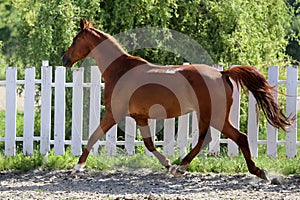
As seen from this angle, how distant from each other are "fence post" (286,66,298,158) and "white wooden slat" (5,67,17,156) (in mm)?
3746

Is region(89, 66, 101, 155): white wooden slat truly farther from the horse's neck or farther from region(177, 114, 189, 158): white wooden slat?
region(177, 114, 189, 158): white wooden slat

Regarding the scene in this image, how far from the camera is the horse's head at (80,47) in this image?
8.10 meters

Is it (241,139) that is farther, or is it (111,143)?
(111,143)

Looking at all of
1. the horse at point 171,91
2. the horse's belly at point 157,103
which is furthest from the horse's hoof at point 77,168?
the horse's belly at point 157,103

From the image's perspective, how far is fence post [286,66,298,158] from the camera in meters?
Result: 8.56

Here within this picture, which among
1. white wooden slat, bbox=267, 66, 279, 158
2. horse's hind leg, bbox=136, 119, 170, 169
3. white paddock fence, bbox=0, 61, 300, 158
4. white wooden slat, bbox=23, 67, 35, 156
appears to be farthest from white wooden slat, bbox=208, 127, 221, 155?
white wooden slat, bbox=23, 67, 35, 156

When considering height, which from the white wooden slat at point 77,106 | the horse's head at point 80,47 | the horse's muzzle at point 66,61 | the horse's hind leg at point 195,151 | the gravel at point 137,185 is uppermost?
the horse's head at point 80,47

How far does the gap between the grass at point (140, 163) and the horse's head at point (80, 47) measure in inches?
57.0

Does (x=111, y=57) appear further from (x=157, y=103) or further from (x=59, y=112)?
(x=59, y=112)

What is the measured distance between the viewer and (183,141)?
28.8ft

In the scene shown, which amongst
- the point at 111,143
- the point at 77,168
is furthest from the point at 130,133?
the point at 77,168

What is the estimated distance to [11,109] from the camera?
29.0 ft

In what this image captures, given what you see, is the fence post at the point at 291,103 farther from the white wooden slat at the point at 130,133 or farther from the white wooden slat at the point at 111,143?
the white wooden slat at the point at 111,143

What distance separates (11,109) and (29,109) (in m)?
0.26
